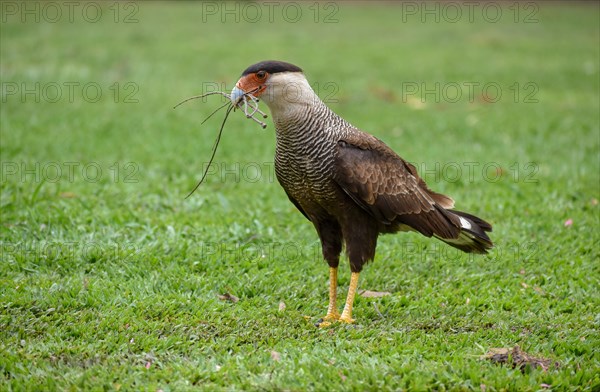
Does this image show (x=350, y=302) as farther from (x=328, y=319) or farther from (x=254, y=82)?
(x=254, y=82)

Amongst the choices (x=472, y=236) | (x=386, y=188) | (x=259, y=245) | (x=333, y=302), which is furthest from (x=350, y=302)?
(x=259, y=245)

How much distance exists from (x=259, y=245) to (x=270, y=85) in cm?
174

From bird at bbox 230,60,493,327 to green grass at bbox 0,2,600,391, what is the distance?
1.85ft

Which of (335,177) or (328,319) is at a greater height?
(335,177)

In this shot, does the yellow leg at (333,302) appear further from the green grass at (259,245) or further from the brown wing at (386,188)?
the brown wing at (386,188)

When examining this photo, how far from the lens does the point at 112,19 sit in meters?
17.8

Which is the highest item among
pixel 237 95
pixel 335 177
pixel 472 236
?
pixel 237 95

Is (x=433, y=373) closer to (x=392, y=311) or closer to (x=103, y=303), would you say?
(x=392, y=311)

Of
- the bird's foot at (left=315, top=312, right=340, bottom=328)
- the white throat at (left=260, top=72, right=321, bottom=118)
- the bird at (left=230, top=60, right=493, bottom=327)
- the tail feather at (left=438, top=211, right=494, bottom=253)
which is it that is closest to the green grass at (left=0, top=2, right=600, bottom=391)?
the bird's foot at (left=315, top=312, right=340, bottom=328)

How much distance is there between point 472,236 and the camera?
16.4 feet

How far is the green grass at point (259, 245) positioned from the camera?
4066 mm

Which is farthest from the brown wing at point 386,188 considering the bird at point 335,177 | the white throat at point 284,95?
the white throat at point 284,95

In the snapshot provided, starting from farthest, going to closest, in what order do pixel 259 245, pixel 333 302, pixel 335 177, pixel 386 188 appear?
pixel 259 245, pixel 333 302, pixel 386 188, pixel 335 177

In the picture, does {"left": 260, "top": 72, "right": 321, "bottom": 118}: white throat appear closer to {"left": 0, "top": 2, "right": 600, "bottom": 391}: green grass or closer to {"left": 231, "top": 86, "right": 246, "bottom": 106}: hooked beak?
{"left": 231, "top": 86, "right": 246, "bottom": 106}: hooked beak
